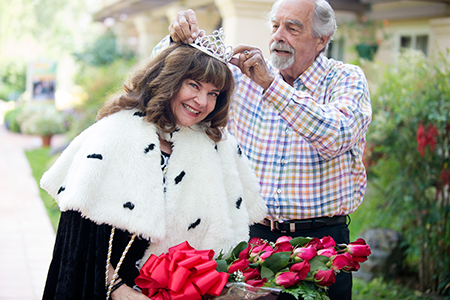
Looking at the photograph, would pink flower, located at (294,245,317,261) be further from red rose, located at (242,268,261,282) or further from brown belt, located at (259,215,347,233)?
brown belt, located at (259,215,347,233)

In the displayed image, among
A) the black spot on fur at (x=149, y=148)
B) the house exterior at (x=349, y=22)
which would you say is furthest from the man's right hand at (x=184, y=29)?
the house exterior at (x=349, y=22)

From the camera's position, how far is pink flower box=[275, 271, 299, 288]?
1632mm

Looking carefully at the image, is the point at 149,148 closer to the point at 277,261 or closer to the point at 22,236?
the point at 277,261

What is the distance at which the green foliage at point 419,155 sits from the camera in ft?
13.8

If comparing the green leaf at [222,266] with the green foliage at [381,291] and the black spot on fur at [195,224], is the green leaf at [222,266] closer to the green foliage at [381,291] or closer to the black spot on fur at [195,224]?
the black spot on fur at [195,224]

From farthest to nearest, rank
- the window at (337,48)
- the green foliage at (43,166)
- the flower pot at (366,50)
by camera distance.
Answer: the window at (337,48) → the flower pot at (366,50) → the green foliage at (43,166)

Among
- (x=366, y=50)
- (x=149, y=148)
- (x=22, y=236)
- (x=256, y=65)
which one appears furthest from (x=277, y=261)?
(x=366, y=50)

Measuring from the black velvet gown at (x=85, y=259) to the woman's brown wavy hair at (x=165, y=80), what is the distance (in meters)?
0.50

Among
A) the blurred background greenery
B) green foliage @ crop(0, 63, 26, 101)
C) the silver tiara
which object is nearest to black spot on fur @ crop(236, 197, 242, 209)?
the silver tiara

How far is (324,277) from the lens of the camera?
5.50 feet

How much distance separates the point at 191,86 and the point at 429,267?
3.64m

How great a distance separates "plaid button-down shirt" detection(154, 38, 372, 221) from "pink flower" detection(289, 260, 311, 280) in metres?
0.70

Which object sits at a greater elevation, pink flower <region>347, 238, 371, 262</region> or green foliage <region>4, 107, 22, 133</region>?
pink flower <region>347, 238, 371, 262</region>

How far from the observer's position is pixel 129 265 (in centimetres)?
189
